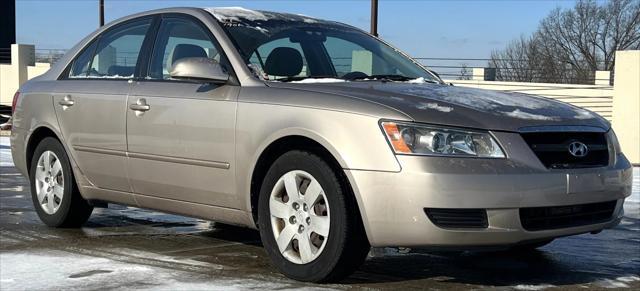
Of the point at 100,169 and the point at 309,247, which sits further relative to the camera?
the point at 100,169

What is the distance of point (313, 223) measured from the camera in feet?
14.4

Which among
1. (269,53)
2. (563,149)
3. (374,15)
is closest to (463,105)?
(563,149)

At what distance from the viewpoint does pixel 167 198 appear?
527 centimetres

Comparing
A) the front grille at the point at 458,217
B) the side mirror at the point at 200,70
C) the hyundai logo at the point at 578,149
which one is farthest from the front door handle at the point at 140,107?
the hyundai logo at the point at 578,149

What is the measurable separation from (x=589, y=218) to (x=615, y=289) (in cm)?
43

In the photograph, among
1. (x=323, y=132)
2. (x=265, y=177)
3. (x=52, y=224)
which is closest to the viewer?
(x=323, y=132)

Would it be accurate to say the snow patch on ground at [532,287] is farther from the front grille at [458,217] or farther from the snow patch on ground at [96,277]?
the snow patch on ground at [96,277]

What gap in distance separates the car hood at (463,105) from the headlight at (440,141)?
5 cm

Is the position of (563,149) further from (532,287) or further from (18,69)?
(18,69)

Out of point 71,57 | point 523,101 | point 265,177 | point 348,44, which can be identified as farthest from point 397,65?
point 71,57

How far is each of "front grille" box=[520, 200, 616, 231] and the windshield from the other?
1.52 metres

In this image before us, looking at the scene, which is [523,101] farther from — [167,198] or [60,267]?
[60,267]

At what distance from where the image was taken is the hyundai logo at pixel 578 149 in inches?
170

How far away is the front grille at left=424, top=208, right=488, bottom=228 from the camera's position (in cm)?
405
